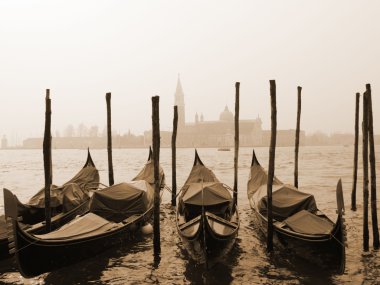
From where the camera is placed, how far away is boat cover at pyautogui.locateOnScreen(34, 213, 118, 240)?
6.53 metres

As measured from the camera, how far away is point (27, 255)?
19.2 feet

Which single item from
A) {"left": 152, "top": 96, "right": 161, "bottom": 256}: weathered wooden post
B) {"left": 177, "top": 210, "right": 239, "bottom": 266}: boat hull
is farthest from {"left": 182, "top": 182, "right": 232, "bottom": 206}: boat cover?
{"left": 177, "top": 210, "right": 239, "bottom": 266}: boat hull

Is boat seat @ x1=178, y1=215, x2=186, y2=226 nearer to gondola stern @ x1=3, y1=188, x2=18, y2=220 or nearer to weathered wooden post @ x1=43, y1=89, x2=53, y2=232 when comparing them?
weathered wooden post @ x1=43, y1=89, x2=53, y2=232

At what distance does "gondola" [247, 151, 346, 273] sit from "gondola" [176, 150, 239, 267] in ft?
3.03

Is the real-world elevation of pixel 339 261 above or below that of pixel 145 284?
above

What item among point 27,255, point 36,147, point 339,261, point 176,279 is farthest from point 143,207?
point 36,147

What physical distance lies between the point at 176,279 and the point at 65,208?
4.36 meters

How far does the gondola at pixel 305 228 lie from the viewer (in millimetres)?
6234

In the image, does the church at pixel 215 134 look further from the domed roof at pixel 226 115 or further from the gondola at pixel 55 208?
the gondola at pixel 55 208

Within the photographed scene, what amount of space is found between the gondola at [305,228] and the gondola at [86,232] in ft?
10.1

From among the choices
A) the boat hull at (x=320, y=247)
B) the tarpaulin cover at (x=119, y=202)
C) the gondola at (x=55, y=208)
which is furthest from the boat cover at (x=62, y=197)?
the boat hull at (x=320, y=247)

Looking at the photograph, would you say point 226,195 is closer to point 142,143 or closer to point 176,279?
point 176,279

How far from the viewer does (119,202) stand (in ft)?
29.6

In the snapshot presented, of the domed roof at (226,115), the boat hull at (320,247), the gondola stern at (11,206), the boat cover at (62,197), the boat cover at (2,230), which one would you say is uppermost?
the domed roof at (226,115)
